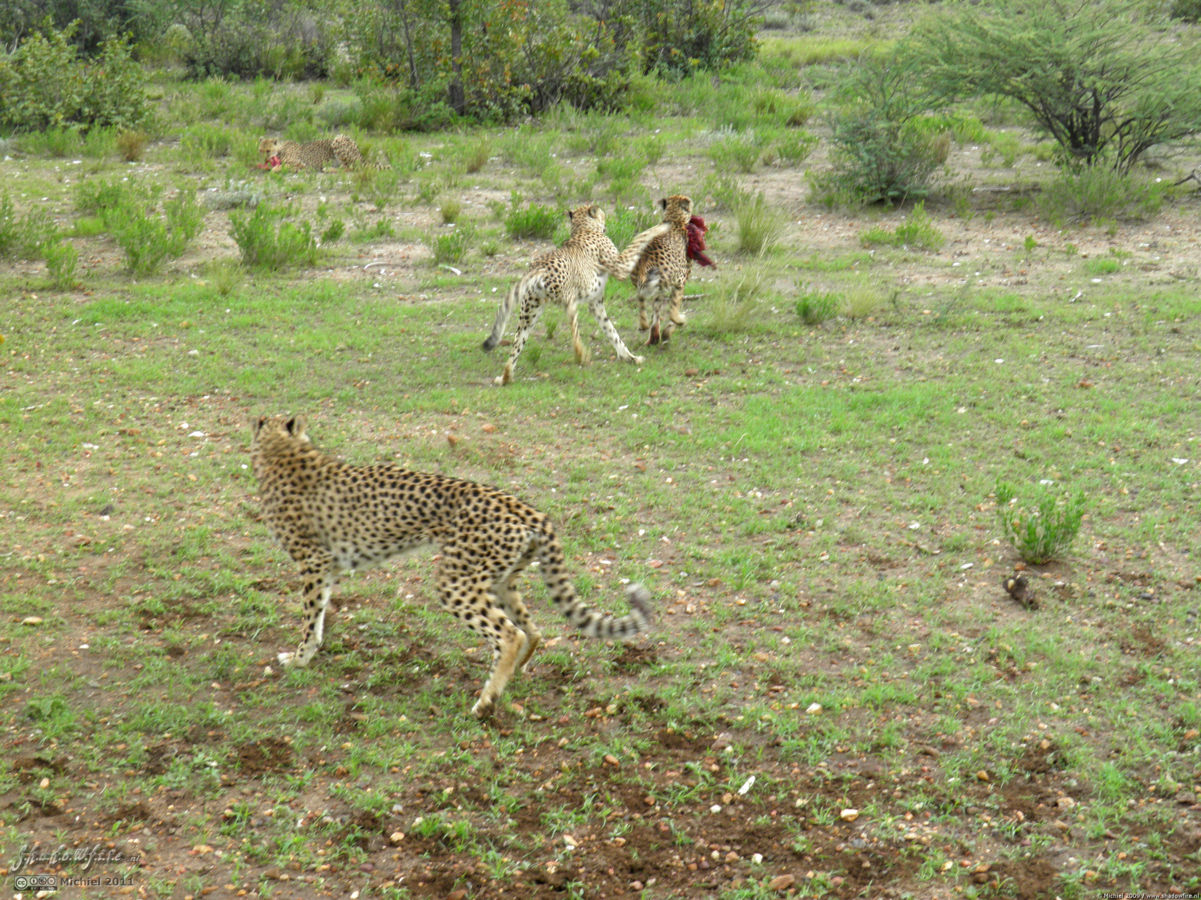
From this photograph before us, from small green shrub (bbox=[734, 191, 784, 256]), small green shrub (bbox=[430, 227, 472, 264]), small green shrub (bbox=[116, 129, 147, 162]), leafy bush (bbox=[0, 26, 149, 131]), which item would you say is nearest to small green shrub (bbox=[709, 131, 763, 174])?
small green shrub (bbox=[734, 191, 784, 256])

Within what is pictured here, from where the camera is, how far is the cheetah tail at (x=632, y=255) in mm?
9320

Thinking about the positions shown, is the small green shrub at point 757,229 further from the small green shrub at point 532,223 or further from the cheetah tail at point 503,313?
the cheetah tail at point 503,313

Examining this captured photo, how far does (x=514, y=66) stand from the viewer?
1925 cm

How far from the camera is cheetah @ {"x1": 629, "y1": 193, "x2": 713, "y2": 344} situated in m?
9.69

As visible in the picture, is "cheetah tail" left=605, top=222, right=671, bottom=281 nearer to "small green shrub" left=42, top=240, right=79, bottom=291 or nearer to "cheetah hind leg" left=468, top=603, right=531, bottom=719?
"cheetah hind leg" left=468, top=603, right=531, bottom=719

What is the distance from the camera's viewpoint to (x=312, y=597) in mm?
5477

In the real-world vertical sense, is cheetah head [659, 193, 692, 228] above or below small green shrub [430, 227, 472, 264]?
above

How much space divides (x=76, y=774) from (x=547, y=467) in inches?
144

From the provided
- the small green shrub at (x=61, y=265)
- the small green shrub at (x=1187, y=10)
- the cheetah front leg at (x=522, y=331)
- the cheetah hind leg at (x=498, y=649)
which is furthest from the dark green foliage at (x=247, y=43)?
the cheetah hind leg at (x=498, y=649)

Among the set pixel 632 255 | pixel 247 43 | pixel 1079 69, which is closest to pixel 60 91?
pixel 247 43

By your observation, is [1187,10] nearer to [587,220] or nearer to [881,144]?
[881,144]

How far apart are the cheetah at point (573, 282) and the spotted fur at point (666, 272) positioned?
0.18 meters

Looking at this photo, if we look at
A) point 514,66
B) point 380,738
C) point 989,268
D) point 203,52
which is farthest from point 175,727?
point 203,52

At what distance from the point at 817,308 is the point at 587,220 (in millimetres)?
2283
